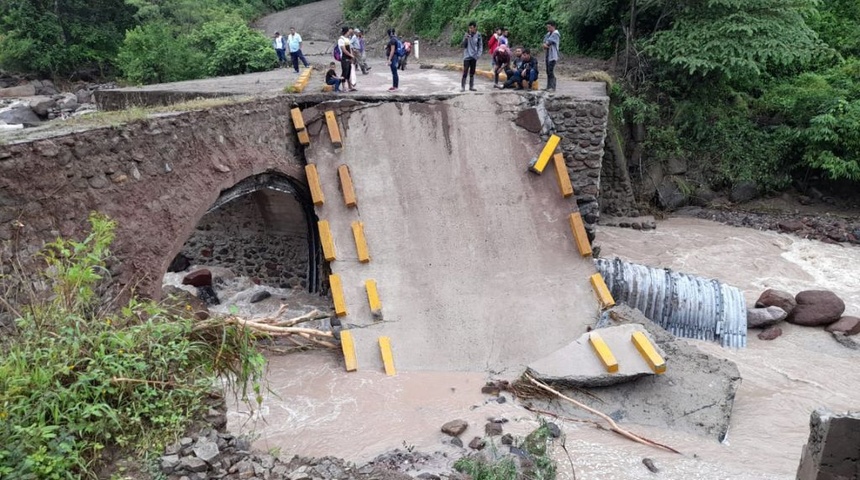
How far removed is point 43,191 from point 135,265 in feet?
4.27

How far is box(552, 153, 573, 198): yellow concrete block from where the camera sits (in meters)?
9.27

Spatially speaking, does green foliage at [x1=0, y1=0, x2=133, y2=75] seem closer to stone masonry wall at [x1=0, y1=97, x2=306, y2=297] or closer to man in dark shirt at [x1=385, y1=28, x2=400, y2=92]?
man in dark shirt at [x1=385, y1=28, x2=400, y2=92]

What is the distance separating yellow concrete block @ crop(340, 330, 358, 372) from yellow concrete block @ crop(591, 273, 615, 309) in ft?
11.7

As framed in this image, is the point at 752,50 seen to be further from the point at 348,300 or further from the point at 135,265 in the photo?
the point at 135,265

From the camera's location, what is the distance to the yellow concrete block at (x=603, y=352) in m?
7.01

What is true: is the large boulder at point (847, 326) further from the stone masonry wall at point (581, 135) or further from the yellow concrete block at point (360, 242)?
the yellow concrete block at point (360, 242)

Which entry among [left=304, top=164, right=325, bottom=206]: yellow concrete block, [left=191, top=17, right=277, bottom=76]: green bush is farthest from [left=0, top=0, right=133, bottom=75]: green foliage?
[left=304, top=164, right=325, bottom=206]: yellow concrete block

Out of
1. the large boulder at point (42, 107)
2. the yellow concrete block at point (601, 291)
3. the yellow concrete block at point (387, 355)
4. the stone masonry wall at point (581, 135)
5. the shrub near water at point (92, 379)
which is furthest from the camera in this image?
the large boulder at point (42, 107)

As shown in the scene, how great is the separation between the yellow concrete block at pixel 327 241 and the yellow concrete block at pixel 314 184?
17.3 inches

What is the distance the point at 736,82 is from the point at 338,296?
1379 cm

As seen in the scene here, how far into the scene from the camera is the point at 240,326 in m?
4.36

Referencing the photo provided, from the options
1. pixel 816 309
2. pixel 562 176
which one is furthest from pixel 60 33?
pixel 816 309

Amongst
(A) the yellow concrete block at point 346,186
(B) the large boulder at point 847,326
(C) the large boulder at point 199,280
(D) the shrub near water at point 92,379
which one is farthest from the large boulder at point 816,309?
(C) the large boulder at point 199,280

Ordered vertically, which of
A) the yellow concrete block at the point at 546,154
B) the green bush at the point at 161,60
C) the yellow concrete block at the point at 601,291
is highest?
the green bush at the point at 161,60
